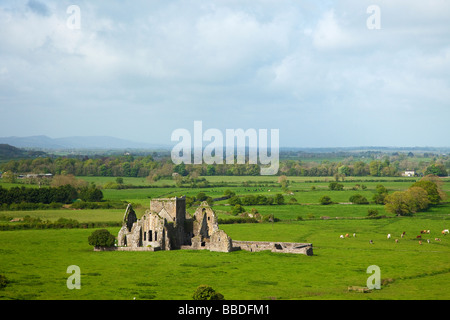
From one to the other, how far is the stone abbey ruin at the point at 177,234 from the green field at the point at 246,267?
5.62 ft

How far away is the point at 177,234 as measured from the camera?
60.3 m

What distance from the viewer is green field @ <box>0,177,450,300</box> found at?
39.2 metres

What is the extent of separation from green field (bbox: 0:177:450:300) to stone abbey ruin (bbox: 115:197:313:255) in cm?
171

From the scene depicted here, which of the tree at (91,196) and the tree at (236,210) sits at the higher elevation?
the tree at (91,196)

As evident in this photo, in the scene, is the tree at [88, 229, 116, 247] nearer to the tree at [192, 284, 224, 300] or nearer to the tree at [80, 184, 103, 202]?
the tree at [192, 284, 224, 300]

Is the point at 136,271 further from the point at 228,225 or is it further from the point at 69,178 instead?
the point at 69,178

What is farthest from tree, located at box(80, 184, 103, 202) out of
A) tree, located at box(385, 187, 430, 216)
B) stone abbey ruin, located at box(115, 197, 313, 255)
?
tree, located at box(385, 187, 430, 216)

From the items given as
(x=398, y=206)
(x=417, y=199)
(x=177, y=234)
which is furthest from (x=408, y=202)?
(x=177, y=234)

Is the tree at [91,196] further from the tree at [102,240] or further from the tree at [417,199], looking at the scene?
the tree at [417,199]

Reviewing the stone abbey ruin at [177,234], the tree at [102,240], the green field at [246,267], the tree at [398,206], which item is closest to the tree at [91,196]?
the green field at [246,267]

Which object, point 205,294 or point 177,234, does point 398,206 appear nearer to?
point 177,234

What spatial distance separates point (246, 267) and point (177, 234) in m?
13.8

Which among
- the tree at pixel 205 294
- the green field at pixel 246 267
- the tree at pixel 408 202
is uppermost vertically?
the tree at pixel 408 202

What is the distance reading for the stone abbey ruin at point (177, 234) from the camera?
5734cm
